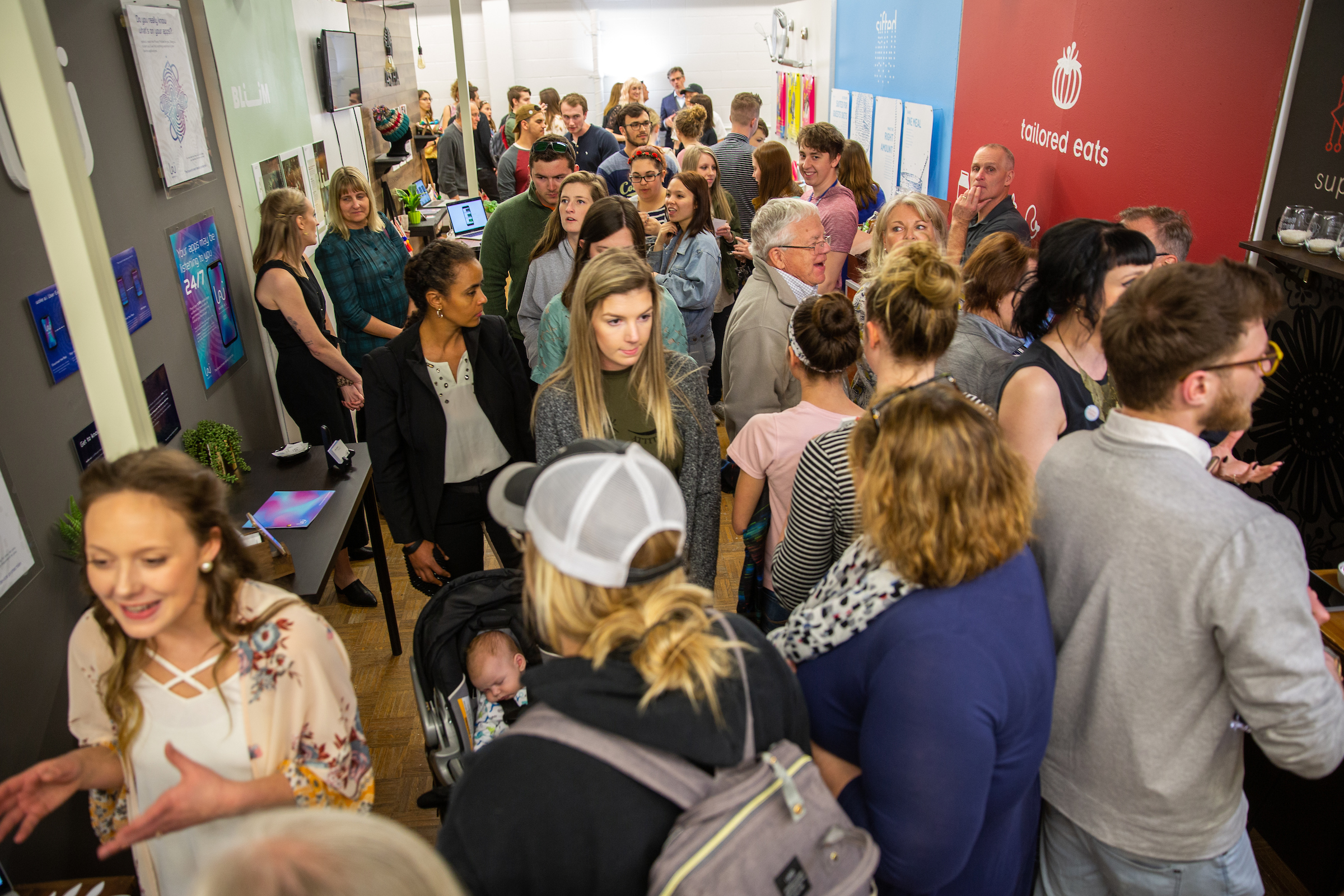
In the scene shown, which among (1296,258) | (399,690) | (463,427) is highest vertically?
(1296,258)

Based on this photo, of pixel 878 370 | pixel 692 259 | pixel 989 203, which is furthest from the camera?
pixel 989 203

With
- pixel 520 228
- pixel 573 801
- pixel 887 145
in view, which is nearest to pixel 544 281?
pixel 520 228

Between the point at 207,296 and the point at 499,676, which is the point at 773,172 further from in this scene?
the point at 499,676

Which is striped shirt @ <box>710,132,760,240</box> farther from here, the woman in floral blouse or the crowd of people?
the woman in floral blouse

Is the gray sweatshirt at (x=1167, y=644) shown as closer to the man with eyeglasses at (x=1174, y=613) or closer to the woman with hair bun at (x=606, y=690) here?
the man with eyeglasses at (x=1174, y=613)

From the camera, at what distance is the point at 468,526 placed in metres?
2.77

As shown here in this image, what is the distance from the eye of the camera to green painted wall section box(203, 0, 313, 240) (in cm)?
394

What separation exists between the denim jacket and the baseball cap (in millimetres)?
2646

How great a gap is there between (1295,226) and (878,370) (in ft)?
6.03

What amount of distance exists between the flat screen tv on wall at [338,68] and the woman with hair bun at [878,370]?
4984 mm

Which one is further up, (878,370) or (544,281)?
(878,370)

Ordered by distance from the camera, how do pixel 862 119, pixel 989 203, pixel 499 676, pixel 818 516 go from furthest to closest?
pixel 862 119
pixel 989 203
pixel 499 676
pixel 818 516

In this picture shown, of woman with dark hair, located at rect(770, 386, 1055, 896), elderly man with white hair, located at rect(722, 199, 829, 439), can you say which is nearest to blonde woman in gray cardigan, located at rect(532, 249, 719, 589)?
elderly man with white hair, located at rect(722, 199, 829, 439)

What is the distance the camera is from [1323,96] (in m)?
2.69
